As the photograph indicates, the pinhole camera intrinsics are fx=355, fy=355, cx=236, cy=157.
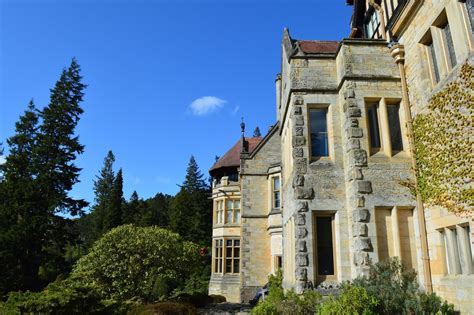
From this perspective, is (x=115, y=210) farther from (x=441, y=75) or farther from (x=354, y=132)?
(x=441, y=75)

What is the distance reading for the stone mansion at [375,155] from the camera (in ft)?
23.4

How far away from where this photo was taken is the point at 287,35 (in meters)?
11.7

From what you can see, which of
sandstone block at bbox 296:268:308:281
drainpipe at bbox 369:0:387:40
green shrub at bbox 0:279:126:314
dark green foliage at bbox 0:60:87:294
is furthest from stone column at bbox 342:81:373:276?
dark green foliage at bbox 0:60:87:294

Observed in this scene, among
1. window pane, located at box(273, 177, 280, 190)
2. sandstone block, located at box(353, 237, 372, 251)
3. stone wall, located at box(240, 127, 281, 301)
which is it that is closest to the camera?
sandstone block, located at box(353, 237, 372, 251)

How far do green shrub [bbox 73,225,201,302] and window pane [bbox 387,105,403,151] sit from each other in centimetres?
1117

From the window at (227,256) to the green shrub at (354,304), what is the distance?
17.2m

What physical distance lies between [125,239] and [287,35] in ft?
36.0

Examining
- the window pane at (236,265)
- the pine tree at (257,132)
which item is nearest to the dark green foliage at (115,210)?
the window pane at (236,265)

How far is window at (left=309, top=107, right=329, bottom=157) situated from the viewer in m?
9.35

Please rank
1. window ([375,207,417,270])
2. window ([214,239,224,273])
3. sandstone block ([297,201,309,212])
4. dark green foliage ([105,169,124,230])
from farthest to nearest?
dark green foliage ([105,169,124,230]) < window ([214,239,224,273]) < sandstone block ([297,201,309,212]) < window ([375,207,417,270])

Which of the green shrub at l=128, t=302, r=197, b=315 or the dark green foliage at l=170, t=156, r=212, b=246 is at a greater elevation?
the dark green foliage at l=170, t=156, r=212, b=246

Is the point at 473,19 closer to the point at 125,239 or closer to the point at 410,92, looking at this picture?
the point at 410,92

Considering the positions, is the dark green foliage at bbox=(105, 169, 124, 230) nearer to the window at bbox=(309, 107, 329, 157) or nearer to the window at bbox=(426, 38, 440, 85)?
the window at bbox=(309, 107, 329, 157)

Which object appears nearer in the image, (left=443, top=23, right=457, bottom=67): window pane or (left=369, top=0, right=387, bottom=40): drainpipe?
(left=443, top=23, right=457, bottom=67): window pane
